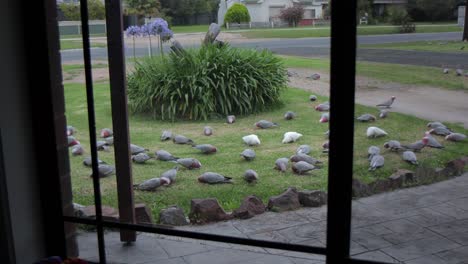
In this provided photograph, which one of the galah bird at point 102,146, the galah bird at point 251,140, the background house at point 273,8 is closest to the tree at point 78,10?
the background house at point 273,8

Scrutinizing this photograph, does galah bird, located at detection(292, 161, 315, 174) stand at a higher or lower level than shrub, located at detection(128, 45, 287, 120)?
lower

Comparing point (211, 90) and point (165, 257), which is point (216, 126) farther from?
point (165, 257)

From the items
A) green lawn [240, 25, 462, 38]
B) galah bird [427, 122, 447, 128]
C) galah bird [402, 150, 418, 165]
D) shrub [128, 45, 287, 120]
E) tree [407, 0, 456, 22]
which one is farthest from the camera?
shrub [128, 45, 287, 120]

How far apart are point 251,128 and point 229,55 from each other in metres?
0.75

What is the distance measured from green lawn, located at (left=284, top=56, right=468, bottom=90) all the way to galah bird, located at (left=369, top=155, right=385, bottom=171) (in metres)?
0.68

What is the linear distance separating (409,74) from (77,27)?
265cm

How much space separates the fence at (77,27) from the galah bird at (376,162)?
2.18m

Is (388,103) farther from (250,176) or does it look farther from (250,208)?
(250,208)

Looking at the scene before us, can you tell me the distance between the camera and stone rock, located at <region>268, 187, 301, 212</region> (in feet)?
10.5

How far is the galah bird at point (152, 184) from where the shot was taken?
344cm

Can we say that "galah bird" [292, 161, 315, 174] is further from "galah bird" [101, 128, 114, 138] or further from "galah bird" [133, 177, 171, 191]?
"galah bird" [101, 128, 114, 138]

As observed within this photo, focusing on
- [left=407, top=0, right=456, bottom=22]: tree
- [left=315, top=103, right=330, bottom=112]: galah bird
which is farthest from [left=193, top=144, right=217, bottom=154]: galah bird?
[left=407, top=0, right=456, bottom=22]: tree

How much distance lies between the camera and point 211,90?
4.54 metres

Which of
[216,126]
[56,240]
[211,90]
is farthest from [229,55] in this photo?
[56,240]
